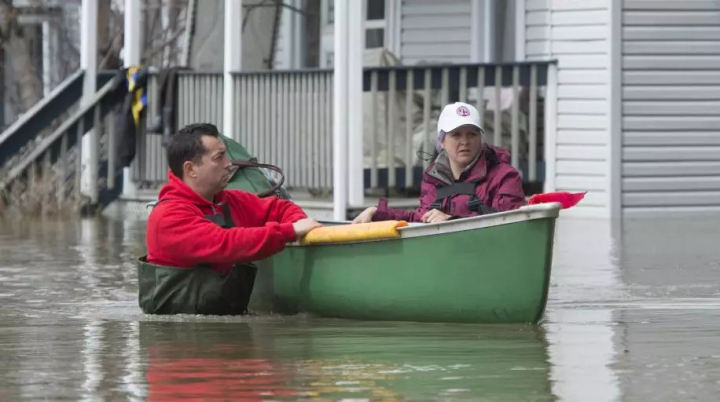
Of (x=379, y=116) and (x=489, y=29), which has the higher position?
(x=489, y=29)

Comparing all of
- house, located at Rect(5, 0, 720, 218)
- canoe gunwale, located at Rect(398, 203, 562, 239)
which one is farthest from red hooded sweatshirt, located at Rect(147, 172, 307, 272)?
house, located at Rect(5, 0, 720, 218)

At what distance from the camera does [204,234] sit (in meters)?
9.55

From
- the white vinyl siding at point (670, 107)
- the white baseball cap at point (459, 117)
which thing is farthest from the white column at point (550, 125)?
the white baseball cap at point (459, 117)

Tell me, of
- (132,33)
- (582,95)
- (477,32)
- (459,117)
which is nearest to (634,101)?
(582,95)

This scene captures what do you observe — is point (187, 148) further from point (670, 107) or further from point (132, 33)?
point (132, 33)

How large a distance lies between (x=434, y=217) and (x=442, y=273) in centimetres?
44

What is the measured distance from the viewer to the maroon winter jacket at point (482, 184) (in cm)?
970

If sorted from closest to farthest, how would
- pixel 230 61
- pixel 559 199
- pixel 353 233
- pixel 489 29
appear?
1. pixel 559 199
2. pixel 353 233
3. pixel 230 61
4. pixel 489 29

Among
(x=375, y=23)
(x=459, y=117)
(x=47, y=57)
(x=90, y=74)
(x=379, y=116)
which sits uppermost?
(x=47, y=57)

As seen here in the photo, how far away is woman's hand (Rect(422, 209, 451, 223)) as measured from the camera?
9.56 meters

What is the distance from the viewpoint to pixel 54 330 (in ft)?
31.5

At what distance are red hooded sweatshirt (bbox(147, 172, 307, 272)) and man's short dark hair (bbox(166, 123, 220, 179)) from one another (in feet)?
0.28

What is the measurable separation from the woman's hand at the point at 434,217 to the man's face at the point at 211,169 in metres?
1.08

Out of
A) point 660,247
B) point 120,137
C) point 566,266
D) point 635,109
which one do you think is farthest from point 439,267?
point 120,137
